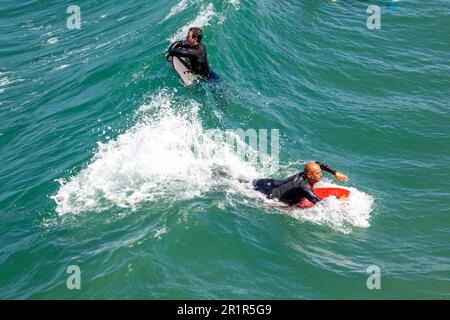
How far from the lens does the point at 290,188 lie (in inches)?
458

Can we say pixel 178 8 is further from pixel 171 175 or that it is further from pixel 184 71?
pixel 171 175

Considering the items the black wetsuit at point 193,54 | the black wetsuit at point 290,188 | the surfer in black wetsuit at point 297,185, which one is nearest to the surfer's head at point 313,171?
the surfer in black wetsuit at point 297,185

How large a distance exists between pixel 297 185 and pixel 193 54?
5.92m

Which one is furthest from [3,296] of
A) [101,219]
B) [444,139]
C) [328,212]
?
[444,139]

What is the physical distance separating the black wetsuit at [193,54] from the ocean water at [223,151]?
63cm

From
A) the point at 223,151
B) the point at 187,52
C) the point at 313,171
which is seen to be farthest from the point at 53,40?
the point at 313,171

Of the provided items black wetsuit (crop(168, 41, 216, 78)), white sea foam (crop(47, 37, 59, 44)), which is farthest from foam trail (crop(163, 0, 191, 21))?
black wetsuit (crop(168, 41, 216, 78))

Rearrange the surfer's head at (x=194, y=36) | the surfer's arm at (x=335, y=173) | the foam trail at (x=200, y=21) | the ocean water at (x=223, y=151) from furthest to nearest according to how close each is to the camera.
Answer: the foam trail at (x=200, y=21)
the surfer's head at (x=194, y=36)
the surfer's arm at (x=335, y=173)
the ocean water at (x=223, y=151)

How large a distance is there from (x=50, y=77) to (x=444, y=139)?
13063mm

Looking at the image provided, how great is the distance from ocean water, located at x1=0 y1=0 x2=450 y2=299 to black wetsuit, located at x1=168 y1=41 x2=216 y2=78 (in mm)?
625

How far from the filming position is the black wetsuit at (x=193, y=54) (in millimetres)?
15516

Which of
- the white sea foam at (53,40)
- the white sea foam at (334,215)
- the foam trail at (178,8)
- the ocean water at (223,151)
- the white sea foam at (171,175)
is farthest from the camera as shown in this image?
the white sea foam at (53,40)

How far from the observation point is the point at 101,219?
11766 millimetres

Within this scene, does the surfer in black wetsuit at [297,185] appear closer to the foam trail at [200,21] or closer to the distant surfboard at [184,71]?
the distant surfboard at [184,71]
